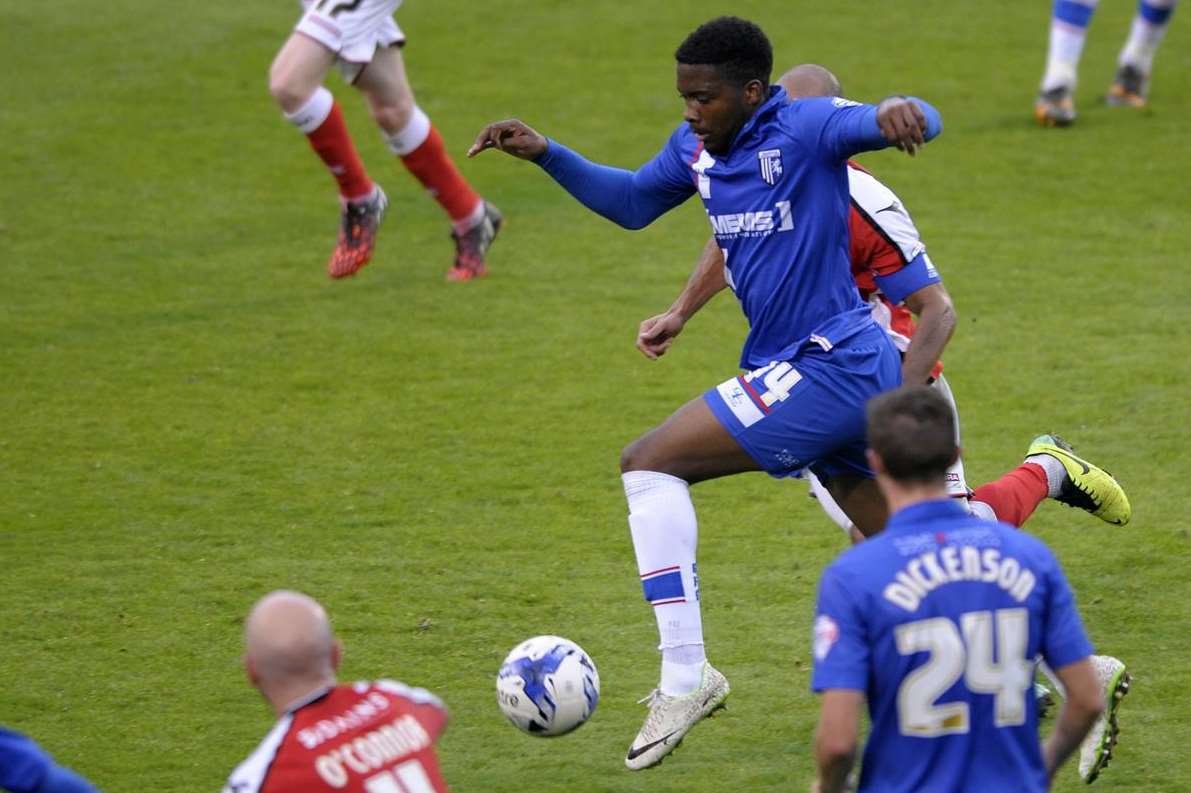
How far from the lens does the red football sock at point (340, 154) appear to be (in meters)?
8.24

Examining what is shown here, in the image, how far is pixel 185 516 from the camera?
7.04m

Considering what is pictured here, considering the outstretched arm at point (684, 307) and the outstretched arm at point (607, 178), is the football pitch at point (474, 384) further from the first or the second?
the outstretched arm at point (607, 178)

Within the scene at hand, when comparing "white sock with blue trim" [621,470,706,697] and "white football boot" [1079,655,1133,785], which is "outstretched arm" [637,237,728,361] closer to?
"white sock with blue trim" [621,470,706,697]

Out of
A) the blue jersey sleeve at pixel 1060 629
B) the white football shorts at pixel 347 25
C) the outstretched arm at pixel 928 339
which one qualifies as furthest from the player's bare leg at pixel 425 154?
the blue jersey sleeve at pixel 1060 629

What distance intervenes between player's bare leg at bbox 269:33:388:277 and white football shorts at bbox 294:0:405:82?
5 cm

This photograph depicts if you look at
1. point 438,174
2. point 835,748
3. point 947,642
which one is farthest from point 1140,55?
point 835,748

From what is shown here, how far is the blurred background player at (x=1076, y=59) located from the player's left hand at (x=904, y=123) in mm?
8084

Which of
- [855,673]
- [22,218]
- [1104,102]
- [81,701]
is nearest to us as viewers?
[855,673]

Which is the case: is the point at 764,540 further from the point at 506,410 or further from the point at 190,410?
the point at 190,410

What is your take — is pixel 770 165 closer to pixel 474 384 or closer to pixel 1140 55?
pixel 474 384

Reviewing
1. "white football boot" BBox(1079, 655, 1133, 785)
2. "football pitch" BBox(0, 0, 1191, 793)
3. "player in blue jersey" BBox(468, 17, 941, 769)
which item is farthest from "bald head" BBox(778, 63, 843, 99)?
"white football boot" BBox(1079, 655, 1133, 785)

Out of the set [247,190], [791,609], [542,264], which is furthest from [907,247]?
[247,190]

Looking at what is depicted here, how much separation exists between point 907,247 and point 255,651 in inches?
100

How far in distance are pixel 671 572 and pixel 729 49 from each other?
150cm
